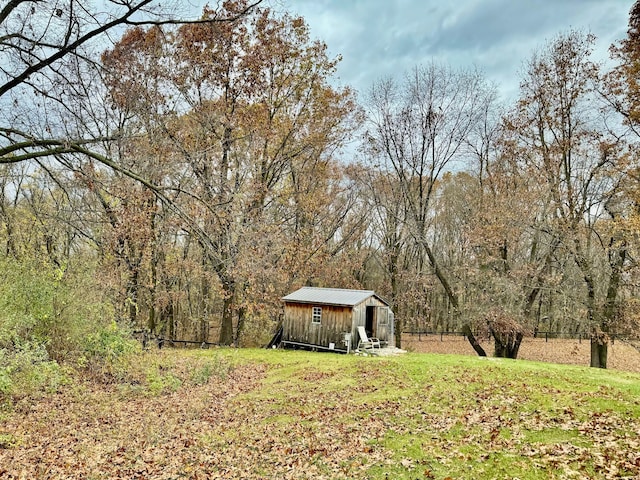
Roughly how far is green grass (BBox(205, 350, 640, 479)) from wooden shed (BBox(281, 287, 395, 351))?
445cm

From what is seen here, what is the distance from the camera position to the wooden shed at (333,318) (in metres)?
17.0

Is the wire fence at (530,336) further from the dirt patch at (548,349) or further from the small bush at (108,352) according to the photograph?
the small bush at (108,352)

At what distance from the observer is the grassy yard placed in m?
5.54

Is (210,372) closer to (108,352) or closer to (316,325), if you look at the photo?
(108,352)

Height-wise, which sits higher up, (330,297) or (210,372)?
(330,297)

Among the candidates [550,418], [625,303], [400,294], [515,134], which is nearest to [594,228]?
[625,303]

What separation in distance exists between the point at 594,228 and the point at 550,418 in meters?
12.8

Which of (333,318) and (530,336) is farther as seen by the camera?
(530,336)

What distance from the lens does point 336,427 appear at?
7.35m

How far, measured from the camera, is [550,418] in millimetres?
6633

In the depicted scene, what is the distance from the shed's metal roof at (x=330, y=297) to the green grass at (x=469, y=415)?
4.81m

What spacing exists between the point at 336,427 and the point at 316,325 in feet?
34.4

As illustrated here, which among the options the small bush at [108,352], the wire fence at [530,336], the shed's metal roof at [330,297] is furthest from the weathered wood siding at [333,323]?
the wire fence at [530,336]

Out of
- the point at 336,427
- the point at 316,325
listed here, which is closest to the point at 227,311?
the point at 316,325
